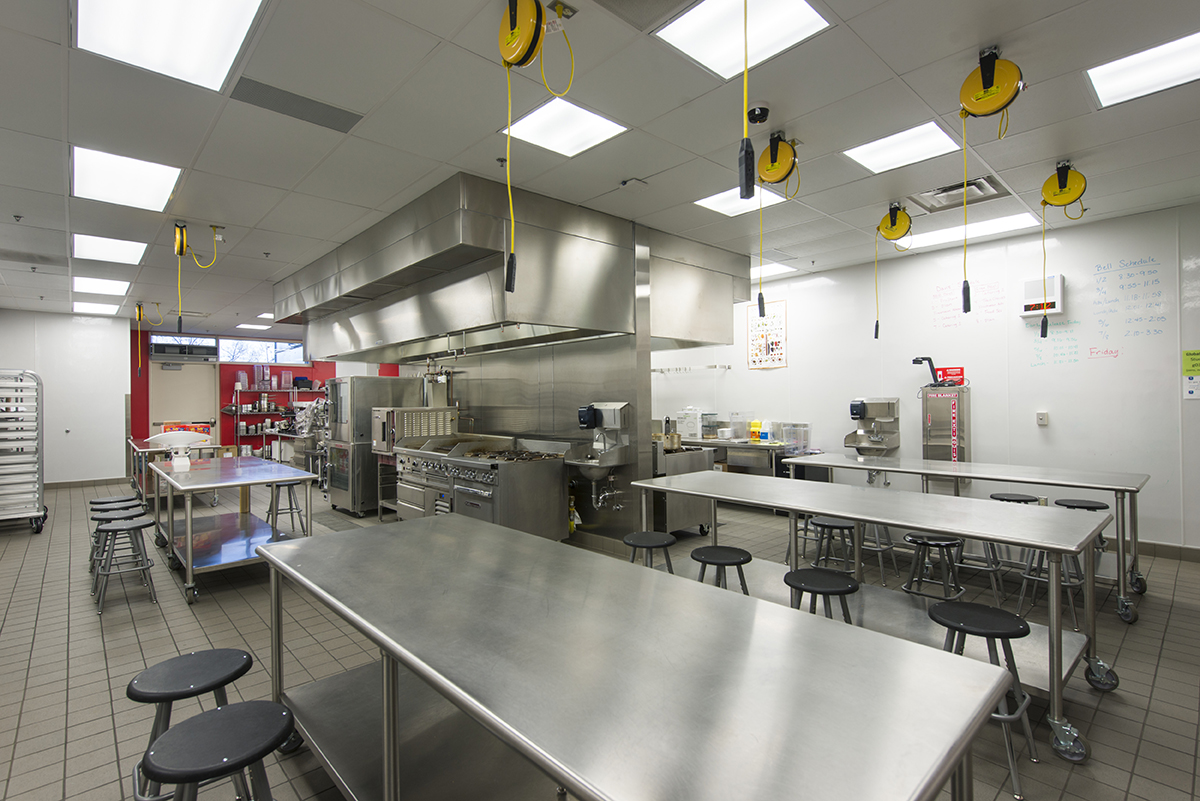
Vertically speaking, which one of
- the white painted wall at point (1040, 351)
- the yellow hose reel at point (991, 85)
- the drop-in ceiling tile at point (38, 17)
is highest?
the drop-in ceiling tile at point (38, 17)

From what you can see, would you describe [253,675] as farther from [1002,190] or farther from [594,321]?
[1002,190]

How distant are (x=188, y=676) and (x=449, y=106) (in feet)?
9.41

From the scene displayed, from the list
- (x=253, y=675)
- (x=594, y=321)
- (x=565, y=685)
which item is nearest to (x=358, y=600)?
(x=565, y=685)

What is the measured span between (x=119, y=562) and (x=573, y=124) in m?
4.99

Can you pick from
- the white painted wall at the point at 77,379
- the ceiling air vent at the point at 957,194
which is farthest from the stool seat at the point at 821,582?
the white painted wall at the point at 77,379

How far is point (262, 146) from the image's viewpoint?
3443mm

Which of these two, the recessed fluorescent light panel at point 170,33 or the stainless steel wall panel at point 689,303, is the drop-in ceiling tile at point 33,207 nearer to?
the recessed fluorescent light panel at point 170,33

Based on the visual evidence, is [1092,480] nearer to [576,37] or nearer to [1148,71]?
[1148,71]

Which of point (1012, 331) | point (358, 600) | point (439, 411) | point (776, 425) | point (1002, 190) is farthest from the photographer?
point (776, 425)

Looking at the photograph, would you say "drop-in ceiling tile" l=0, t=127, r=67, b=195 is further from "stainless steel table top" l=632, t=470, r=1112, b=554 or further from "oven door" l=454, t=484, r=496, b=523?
"stainless steel table top" l=632, t=470, r=1112, b=554

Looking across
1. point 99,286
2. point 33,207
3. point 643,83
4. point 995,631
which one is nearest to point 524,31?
point 643,83

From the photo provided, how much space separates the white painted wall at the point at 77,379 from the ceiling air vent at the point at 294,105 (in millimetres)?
8902

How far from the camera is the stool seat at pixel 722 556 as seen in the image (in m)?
2.75

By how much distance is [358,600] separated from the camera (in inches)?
63.5
